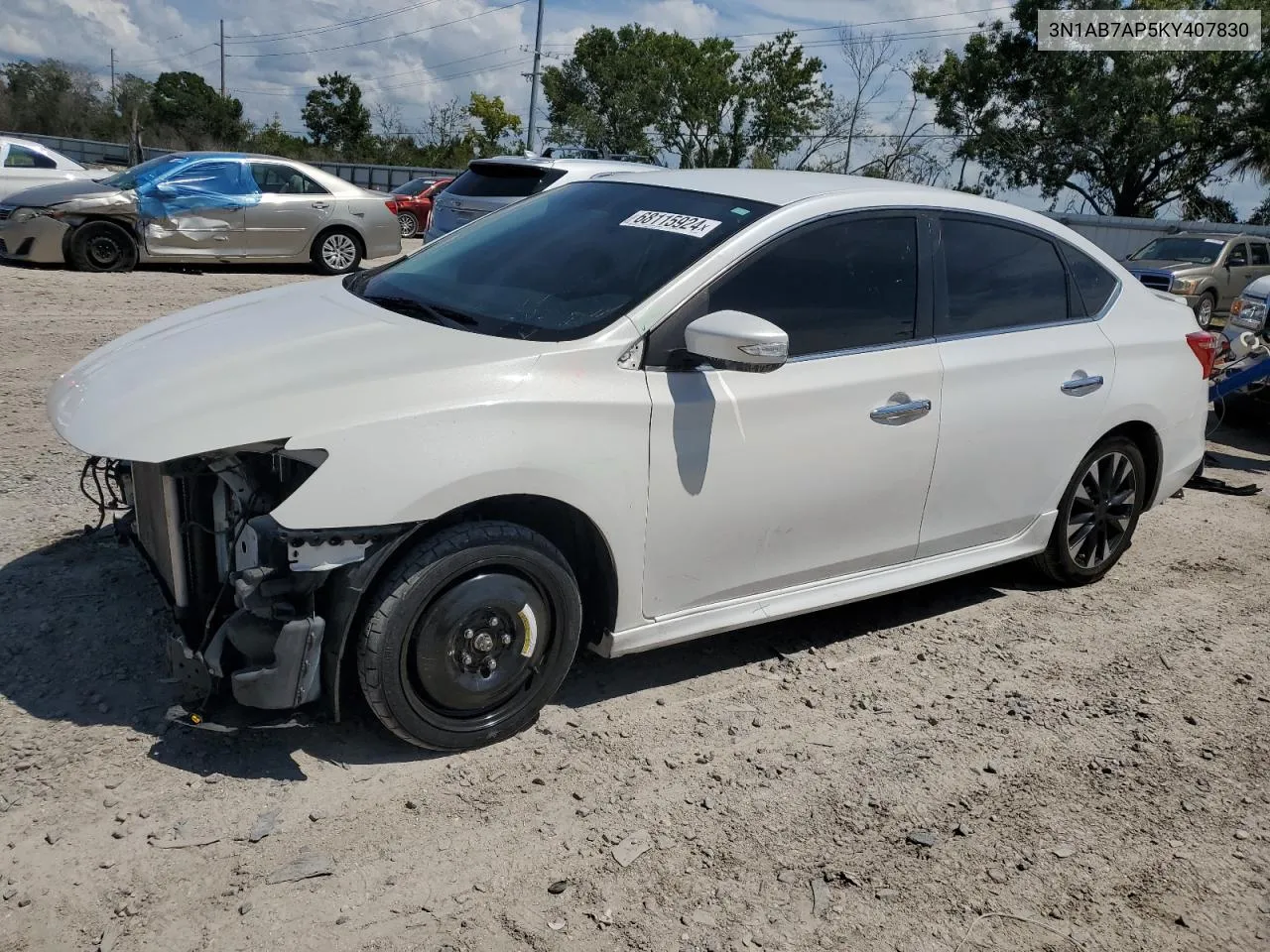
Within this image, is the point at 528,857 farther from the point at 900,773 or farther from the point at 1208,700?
the point at 1208,700

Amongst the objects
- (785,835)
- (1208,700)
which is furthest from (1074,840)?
(1208,700)

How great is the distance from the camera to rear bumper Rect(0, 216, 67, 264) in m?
12.5

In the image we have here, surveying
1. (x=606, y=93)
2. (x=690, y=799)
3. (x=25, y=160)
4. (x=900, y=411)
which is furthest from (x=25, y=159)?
(x=606, y=93)

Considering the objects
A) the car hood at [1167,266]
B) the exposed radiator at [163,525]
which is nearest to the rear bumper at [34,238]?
the exposed radiator at [163,525]

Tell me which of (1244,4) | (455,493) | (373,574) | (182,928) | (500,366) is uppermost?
(1244,4)

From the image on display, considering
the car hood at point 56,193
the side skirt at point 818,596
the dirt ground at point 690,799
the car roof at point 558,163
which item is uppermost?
the car roof at point 558,163

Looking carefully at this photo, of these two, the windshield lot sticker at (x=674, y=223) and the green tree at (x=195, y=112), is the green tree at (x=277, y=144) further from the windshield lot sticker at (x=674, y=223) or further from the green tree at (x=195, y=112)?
the windshield lot sticker at (x=674, y=223)

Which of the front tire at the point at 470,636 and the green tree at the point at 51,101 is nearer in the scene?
the front tire at the point at 470,636

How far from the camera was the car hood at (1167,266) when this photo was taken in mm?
18219

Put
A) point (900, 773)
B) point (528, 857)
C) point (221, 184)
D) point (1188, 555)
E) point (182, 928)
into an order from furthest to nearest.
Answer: point (221, 184) → point (1188, 555) → point (900, 773) → point (528, 857) → point (182, 928)

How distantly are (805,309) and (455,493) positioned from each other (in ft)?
4.92

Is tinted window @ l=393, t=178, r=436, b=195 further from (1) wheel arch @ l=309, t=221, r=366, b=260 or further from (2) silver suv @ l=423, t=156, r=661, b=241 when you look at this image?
(2) silver suv @ l=423, t=156, r=661, b=241

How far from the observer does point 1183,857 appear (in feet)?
10.8

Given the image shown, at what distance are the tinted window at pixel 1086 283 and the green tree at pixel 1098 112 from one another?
115 feet
